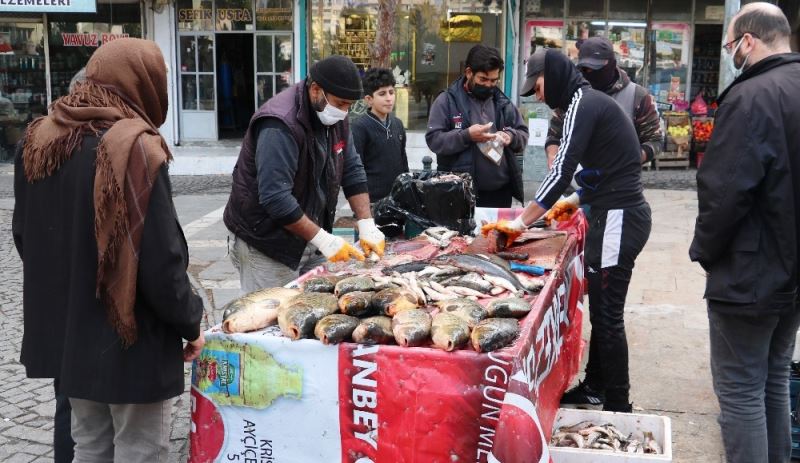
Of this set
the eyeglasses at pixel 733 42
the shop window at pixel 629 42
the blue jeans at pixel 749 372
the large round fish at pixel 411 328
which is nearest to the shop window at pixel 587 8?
the shop window at pixel 629 42

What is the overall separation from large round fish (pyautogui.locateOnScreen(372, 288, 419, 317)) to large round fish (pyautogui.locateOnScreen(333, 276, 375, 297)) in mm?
92

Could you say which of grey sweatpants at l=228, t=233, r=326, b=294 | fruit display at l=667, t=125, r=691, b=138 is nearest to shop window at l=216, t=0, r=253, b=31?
fruit display at l=667, t=125, r=691, b=138

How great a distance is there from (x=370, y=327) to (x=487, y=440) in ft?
1.84

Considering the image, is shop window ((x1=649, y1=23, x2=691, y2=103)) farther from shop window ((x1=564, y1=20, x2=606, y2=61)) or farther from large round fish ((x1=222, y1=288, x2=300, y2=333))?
large round fish ((x1=222, y1=288, x2=300, y2=333))

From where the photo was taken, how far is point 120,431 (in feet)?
9.05

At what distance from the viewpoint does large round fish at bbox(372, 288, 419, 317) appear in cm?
313

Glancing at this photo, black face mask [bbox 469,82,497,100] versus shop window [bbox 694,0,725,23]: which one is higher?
shop window [bbox 694,0,725,23]

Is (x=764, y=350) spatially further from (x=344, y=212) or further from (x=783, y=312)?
(x=344, y=212)

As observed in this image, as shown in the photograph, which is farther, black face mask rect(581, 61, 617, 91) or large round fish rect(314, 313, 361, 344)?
black face mask rect(581, 61, 617, 91)

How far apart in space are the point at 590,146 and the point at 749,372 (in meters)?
1.44

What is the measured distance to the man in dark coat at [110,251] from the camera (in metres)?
2.56

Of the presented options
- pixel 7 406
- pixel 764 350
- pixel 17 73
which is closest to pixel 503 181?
pixel 764 350

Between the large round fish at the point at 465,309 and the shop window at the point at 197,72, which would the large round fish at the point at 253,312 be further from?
the shop window at the point at 197,72

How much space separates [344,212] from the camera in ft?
33.5
